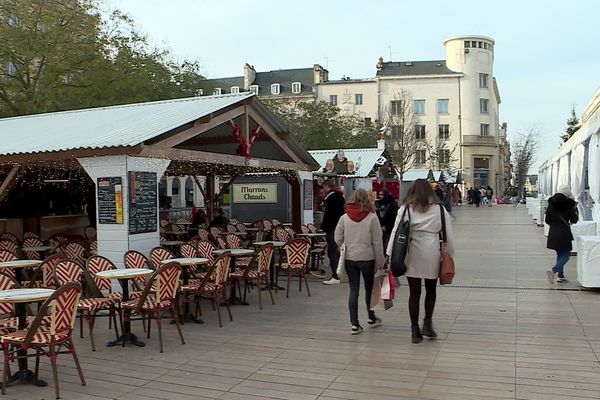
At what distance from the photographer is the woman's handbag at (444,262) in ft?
17.9

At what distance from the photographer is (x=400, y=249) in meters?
5.54

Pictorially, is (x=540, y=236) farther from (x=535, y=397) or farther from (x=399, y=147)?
(x=399, y=147)

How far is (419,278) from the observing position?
18.5ft

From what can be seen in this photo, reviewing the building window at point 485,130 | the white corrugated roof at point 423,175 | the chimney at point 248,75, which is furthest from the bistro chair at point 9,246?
the chimney at point 248,75

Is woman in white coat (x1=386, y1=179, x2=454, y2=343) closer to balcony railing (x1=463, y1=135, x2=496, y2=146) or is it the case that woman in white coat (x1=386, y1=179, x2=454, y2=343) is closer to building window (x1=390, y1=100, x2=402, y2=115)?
building window (x1=390, y1=100, x2=402, y2=115)

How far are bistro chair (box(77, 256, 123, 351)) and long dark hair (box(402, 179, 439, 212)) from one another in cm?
322

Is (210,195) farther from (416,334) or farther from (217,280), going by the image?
(416,334)

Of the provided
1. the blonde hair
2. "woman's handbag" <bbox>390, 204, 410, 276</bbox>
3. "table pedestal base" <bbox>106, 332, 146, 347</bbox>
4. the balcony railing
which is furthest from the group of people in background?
"table pedestal base" <bbox>106, 332, 146, 347</bbox>

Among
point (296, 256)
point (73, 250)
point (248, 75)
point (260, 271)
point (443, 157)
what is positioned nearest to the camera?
point (260, 271)

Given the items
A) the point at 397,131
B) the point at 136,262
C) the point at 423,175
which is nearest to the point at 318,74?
the point at 397,131

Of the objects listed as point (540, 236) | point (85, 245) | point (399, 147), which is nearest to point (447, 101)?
point (399, 147)

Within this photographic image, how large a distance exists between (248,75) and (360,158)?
42.1 meters

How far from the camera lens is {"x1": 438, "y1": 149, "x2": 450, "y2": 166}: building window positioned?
49000 mm

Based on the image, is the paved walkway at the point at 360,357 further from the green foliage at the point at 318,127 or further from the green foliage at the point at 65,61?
the green foliage at the point at 318,127
